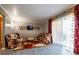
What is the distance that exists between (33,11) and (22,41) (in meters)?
0.48

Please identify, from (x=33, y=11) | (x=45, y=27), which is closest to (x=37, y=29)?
(x=45, y=27)

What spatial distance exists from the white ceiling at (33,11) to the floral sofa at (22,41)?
249 millimetres

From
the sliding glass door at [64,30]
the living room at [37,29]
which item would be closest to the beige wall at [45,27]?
the living room at [37,29]

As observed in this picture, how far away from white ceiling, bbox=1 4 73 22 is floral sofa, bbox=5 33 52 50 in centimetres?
25

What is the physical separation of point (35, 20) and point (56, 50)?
1.82 ft

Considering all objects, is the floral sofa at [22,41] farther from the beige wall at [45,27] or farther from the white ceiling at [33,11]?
the white ceiling at [33,11]

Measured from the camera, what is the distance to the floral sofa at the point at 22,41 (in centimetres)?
179

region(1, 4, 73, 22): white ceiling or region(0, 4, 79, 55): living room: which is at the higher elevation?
region(1, 4, 73, 22): white ceiling

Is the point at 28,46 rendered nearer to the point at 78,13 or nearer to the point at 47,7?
the point at 47,7

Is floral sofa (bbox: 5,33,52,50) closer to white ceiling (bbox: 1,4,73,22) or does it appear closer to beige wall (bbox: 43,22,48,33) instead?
beige wall (bbox: 43,22,48,33)

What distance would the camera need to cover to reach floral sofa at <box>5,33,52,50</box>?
1788 millimetres

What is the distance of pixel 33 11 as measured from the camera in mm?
1784

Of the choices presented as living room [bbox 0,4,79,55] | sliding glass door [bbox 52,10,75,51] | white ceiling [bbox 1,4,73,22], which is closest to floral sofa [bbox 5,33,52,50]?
living room [bbox 0,4,79,55]
